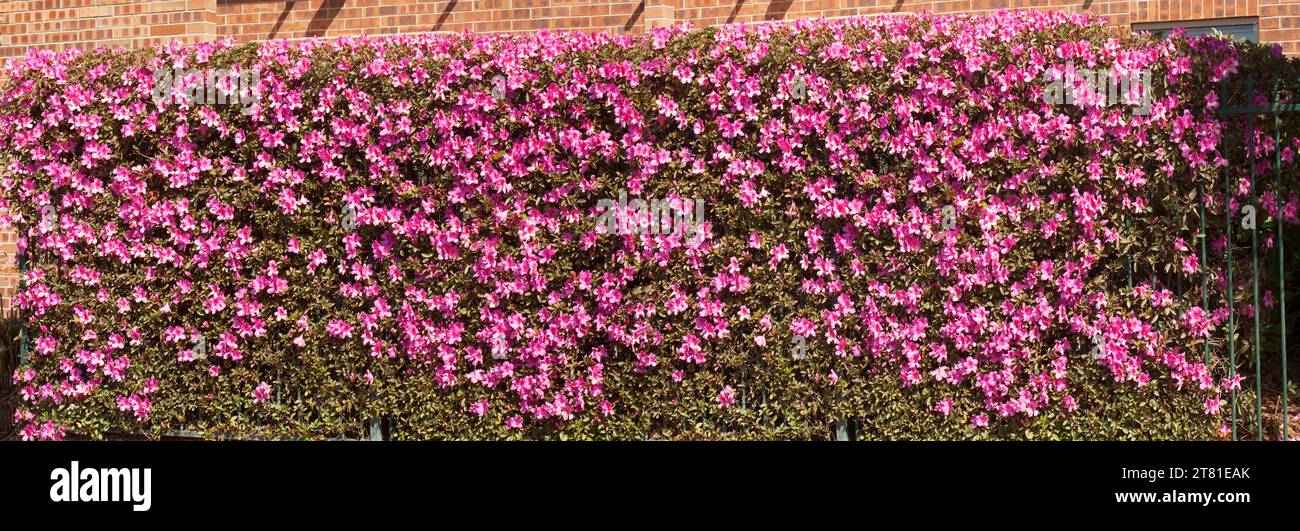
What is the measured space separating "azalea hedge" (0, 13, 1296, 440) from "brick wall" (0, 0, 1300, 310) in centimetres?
395

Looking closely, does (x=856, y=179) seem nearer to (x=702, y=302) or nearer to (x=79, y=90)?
(x=702, y=302)

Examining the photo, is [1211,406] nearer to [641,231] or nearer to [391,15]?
[641,231]

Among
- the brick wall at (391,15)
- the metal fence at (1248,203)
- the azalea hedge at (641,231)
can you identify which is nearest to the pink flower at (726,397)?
the azalea hedge at (641,231)

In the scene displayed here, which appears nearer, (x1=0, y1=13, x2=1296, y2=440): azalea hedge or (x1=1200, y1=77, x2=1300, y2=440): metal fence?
(x1=1200, y1=77, x2=1300, y2=440): metal fence

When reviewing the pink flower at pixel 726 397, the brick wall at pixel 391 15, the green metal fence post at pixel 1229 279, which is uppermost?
the brick wall at pixel 391 15

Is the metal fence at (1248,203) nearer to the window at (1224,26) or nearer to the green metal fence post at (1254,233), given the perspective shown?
the green metal fence post at (1254,233)

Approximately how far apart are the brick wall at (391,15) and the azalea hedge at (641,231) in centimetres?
395

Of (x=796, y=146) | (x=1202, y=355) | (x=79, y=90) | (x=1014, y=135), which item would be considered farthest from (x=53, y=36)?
(x=1202, y=355)

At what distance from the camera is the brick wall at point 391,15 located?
30.2 feet

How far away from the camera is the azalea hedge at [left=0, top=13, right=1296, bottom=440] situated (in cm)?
527

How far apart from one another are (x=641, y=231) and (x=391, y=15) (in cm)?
574

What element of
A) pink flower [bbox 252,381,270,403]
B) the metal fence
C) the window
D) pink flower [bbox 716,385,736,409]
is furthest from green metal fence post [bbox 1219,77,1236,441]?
pink flower [bbox 252,381,270,403]

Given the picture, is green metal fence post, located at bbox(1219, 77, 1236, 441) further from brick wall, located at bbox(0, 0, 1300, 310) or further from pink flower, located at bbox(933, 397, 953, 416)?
brick wall, located at bbox(0, 0, 1300, 310)

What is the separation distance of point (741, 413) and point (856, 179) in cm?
124
